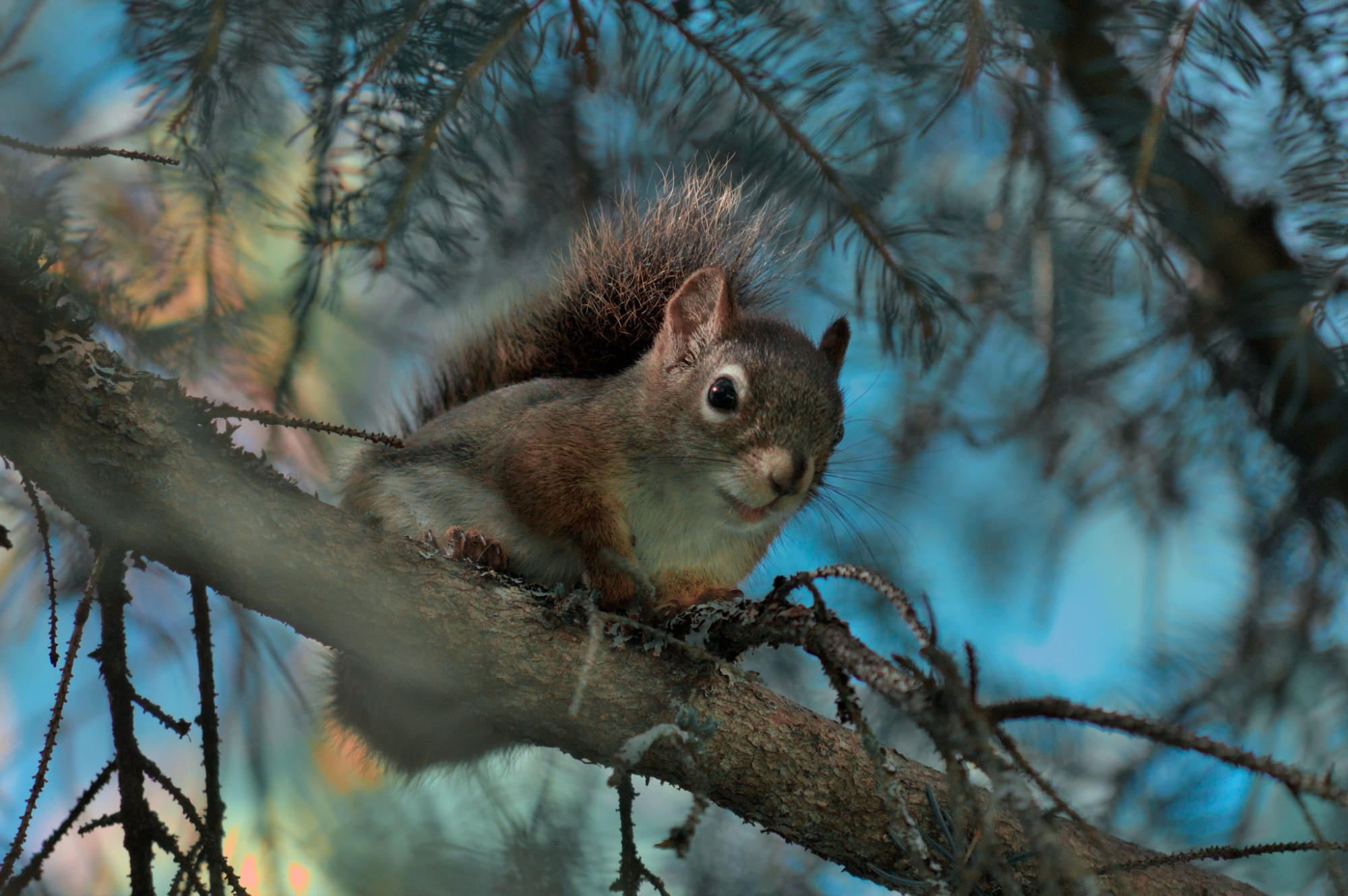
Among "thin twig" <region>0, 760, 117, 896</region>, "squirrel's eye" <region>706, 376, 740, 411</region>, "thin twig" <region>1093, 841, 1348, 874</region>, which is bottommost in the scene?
"thin twig" <region>0, 760, 117, 896</region>

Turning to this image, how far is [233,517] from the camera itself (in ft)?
2.68

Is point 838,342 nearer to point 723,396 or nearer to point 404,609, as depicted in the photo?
point 723,396

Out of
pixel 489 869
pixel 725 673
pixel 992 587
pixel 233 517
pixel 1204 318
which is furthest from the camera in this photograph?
pixel 992 587

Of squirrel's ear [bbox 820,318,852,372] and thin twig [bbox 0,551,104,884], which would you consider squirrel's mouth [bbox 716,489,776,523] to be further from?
thin twig [bbox 0,551,104,884]

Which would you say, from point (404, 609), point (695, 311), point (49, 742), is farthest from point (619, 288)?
point (49, 742)

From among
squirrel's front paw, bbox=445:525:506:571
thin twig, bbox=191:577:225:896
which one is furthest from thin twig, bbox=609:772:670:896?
thin twig, bbox=191:577:225:896

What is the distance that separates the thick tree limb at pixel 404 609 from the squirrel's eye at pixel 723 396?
0.32m

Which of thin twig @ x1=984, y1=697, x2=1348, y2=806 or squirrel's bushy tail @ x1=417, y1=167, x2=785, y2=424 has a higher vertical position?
squirrel's bushy tail @ x1=417, y1=167, x2=785, y2=424

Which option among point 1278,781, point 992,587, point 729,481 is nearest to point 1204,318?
point 992,587

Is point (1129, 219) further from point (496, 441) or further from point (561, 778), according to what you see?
point (561, 778)

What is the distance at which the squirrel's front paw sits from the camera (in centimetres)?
106

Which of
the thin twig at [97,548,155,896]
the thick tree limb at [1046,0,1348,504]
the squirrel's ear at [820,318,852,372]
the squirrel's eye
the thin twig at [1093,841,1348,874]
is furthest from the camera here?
the squirrel's ear at [820,318,852,372]

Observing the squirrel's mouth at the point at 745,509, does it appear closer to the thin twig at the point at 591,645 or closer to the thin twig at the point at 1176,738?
the thin twig at the point at 591,645

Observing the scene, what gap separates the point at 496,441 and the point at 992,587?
0.79 meters
